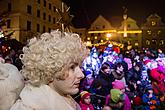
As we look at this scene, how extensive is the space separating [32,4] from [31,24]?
10.7ft

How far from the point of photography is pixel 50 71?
70.0 inches

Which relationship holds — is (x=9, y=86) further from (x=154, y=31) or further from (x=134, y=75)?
(x=154, y=31)

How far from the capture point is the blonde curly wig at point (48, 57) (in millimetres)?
1767

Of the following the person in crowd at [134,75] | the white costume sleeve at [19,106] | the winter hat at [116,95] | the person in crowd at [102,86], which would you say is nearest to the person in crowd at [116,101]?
the winter hat at [116,95]

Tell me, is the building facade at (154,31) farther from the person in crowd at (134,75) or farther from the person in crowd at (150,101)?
the person in crowd at (150,101)

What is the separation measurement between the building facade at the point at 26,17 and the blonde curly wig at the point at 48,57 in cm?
3695

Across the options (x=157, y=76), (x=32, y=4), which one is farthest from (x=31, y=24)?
(x=157, y=76)

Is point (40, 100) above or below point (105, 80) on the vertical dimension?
above

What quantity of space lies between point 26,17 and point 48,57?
4484 centimetres

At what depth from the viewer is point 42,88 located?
5.83ft

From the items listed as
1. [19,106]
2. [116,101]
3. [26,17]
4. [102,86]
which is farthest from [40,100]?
[26,17]

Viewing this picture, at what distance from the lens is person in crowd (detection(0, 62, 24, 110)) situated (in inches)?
69.8

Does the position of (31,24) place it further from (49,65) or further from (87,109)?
(49,65)

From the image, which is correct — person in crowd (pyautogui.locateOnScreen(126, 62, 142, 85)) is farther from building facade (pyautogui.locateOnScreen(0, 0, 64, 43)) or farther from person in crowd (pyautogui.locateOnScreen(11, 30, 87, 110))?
building facade (pyautogui.locateOnScreen(0, 0, 64, 43))
